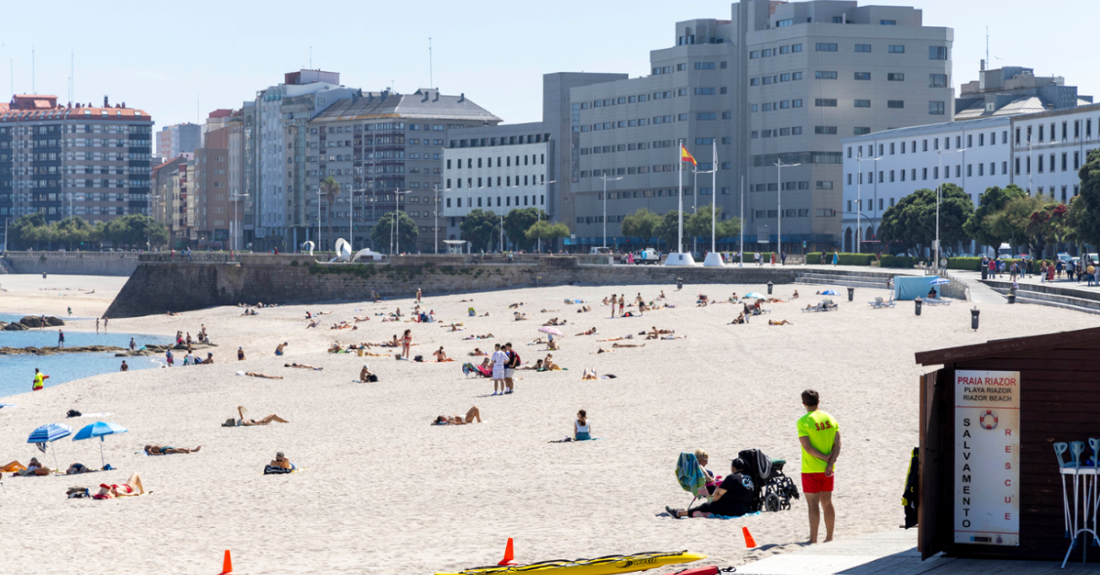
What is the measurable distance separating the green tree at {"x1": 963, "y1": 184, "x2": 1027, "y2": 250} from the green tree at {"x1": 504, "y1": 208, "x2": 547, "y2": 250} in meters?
63.0

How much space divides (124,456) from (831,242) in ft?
338

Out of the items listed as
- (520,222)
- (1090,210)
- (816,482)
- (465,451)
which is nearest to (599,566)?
(816,482)

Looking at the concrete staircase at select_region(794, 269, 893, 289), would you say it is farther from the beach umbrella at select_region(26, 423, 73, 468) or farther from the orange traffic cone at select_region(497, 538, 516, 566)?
the orange traffic cone at select_region(497, 538, 516, 566)

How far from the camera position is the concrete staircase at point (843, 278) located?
60.5 m

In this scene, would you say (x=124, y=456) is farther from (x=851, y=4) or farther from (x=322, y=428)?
(x=851, y=4)

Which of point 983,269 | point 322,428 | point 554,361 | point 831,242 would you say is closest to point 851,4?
point 831,242

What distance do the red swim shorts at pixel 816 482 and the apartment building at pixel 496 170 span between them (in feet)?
457

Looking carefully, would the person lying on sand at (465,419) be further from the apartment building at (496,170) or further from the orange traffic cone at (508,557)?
the apartment building at (496,170)

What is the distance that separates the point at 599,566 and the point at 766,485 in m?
3.35

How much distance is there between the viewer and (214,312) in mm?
79125

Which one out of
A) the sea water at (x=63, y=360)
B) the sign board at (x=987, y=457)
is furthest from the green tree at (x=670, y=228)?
the sign board at (x=987, y=457)

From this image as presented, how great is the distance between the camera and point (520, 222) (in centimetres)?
13450

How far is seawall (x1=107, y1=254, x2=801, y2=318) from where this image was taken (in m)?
79.1

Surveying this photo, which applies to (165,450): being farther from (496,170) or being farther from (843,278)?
(496,170)
